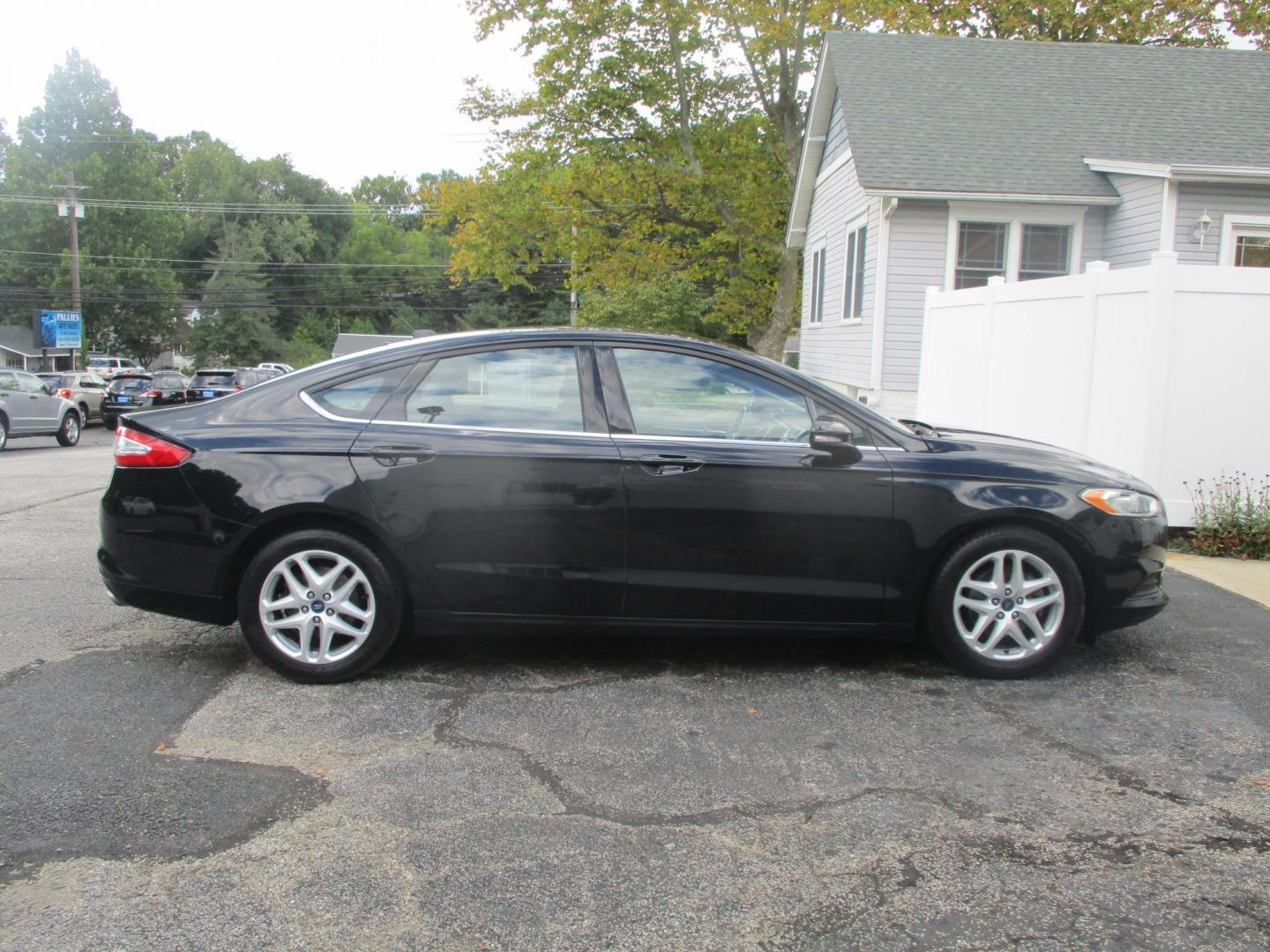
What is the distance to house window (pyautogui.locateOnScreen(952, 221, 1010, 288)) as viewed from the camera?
15.1 meters

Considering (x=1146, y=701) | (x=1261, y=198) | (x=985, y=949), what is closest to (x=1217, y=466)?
(x=1146, y=701)

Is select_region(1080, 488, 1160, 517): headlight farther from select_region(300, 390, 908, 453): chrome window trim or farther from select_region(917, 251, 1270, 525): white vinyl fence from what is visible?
select_region(917, 251, 1270, 525): white vinyl fence

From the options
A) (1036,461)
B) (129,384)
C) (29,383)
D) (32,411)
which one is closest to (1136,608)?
(1036,461)

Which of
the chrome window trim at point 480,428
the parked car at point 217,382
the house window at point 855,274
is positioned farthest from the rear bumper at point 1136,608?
the parked car at point 217,382

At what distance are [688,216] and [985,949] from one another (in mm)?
26520

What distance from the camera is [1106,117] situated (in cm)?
1596

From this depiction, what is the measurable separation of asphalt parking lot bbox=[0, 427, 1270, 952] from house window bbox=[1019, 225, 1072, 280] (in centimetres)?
1065

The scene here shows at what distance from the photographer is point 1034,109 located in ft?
53.9

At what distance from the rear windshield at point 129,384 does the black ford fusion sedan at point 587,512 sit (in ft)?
90.2

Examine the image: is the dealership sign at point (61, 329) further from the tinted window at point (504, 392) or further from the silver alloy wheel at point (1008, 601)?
the silver alloy wheel at point (1008, 601)

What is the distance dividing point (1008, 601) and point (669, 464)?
5.58ft

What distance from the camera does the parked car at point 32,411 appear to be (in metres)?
20.1

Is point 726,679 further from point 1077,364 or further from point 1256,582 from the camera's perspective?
point 1077,364

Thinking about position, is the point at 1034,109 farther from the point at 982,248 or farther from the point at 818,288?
the point at 818,288
